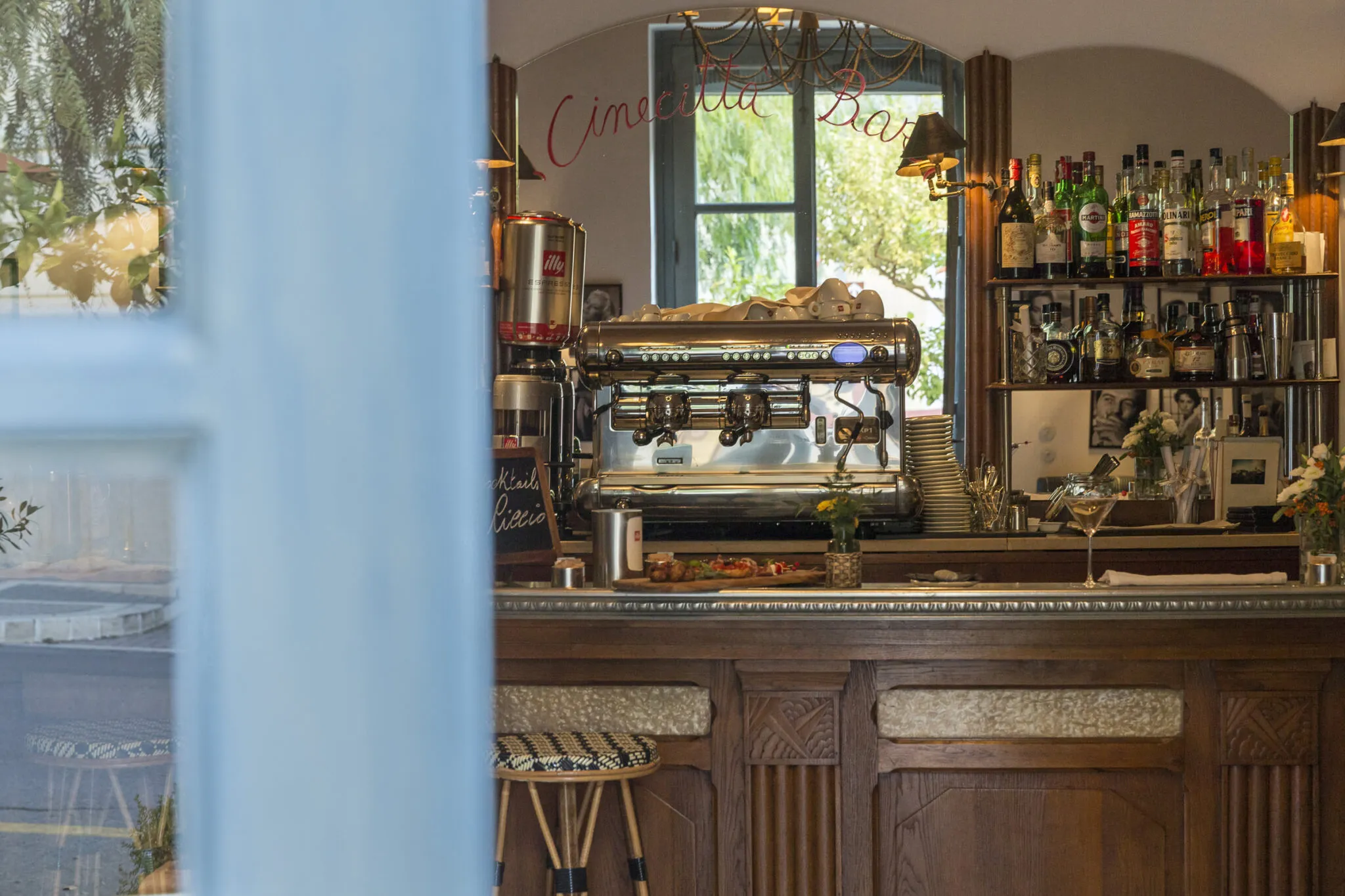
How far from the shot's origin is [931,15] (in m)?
5.36

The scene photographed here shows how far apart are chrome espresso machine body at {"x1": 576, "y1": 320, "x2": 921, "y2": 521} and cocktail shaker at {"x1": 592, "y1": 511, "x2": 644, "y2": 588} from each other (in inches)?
46.9

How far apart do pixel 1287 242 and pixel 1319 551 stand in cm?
276

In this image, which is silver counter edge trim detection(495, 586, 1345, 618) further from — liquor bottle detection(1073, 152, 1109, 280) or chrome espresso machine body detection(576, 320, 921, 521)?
liquor bottle detection(1073, 152, 1109, 280)

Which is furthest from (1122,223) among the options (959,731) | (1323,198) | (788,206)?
(959,731)

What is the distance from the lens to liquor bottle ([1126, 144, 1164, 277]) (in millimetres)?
5082

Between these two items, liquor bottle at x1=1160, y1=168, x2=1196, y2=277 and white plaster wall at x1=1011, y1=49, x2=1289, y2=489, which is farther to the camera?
white plaster wall at x1=1011, y1=49, x2=1289, y2=489

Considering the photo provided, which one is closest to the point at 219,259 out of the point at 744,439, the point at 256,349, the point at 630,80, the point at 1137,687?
the point at 256,349

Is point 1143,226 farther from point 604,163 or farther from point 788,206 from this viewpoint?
point 604,163

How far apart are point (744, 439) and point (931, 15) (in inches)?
88.9

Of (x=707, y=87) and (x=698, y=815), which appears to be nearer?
(x=698, y=815)

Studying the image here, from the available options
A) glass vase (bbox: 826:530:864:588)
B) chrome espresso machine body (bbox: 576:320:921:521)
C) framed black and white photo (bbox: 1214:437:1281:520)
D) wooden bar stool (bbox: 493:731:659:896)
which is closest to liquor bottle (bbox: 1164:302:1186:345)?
framed black and white photo (bbox: 1214:437:1281:520)

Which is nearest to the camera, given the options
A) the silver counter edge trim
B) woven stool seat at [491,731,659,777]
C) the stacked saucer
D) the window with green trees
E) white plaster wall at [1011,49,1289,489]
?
woven stool seat at [491,731,659,777]

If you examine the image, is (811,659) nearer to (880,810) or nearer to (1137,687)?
(880,810)

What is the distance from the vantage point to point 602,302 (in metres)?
6.02
